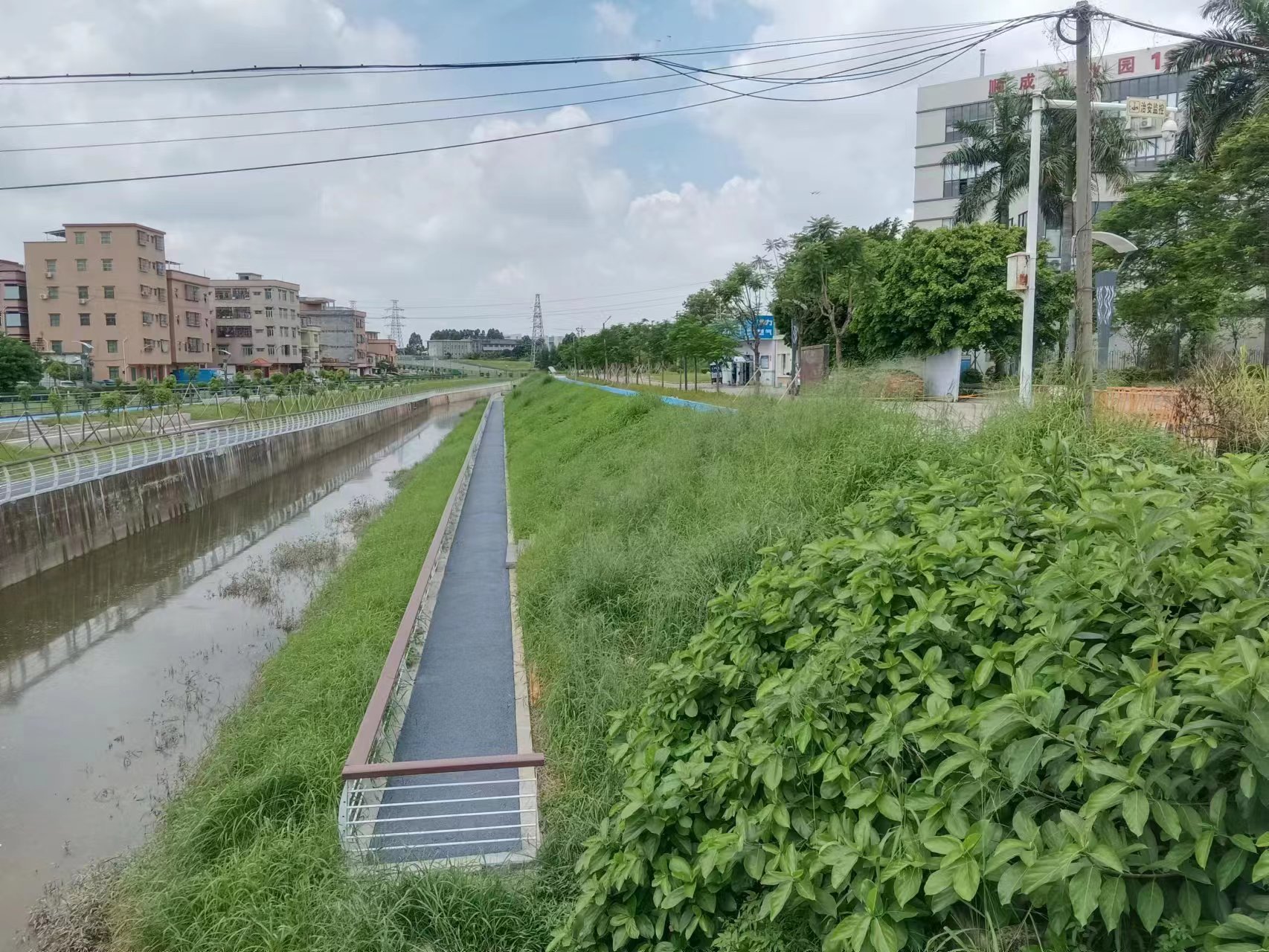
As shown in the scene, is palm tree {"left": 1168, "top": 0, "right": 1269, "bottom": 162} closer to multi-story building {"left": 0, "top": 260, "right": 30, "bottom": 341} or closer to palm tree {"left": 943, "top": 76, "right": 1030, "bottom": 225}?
palm tree {"left": 943, "top": 76, "right": 1030, "bottom": 225}

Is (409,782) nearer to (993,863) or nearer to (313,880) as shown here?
(313,880)

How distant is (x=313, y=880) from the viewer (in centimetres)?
474

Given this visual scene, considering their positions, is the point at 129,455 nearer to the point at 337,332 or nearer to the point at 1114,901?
the point at 1114,901

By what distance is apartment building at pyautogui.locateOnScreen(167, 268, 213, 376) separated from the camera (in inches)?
2186

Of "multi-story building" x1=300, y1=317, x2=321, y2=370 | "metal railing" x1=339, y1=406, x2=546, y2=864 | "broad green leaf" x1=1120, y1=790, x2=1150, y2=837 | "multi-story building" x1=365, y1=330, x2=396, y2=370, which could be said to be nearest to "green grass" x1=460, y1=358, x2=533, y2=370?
"multi-story building" x1=365, y1=330, x2=396, y2=370

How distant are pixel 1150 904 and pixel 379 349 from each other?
125210 millimetres

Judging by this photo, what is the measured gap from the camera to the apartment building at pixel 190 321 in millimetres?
55531

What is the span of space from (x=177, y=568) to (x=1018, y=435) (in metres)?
17.1

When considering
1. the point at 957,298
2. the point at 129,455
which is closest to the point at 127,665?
the point at 129,455

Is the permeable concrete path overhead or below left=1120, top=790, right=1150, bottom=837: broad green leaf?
below

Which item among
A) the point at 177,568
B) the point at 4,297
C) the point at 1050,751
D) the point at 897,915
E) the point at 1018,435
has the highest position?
the point at 4,297

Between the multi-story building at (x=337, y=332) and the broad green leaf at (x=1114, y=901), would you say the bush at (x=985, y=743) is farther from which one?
the multi-story building at (x=337, y=332)

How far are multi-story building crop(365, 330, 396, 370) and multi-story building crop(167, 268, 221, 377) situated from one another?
44.3m

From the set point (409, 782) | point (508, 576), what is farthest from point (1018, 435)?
point (508, 576)
